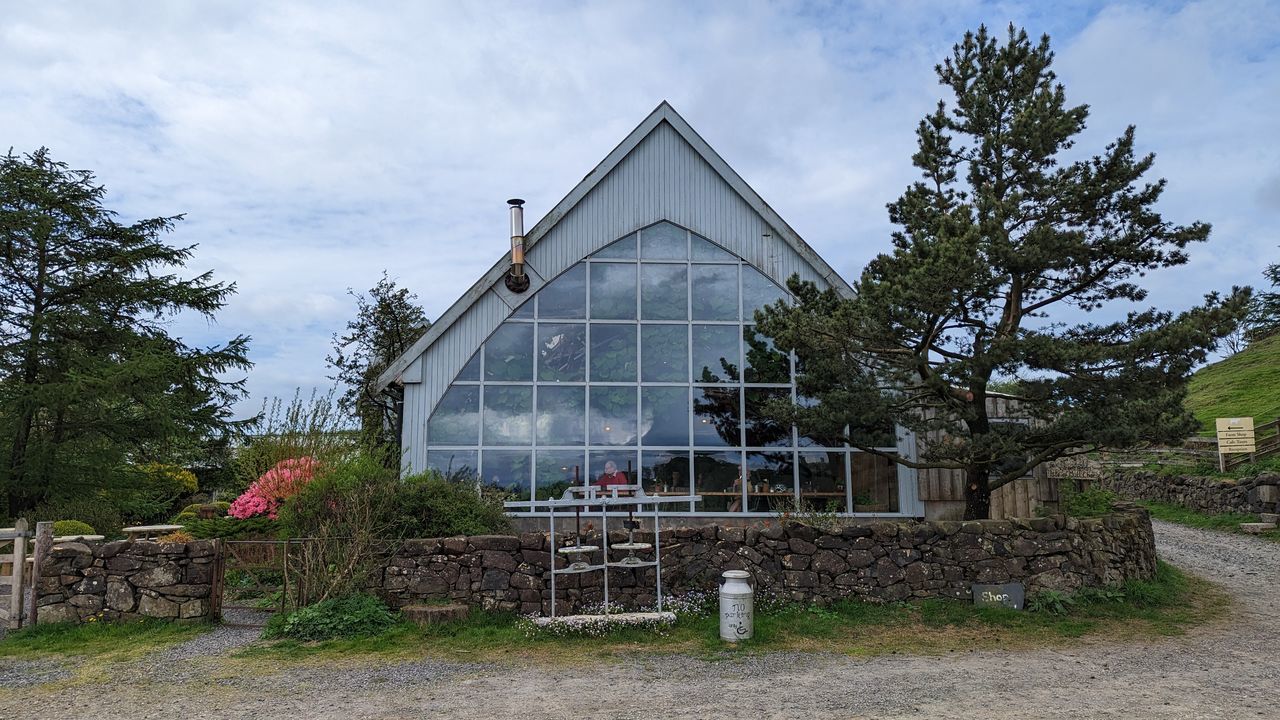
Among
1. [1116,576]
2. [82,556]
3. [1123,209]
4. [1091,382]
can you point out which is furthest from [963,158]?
[82,556]

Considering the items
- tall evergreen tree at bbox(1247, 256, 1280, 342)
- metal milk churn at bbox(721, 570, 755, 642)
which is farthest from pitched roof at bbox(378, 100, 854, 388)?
tall evergreen tree at bbox(1247, 256, 1280, 342)

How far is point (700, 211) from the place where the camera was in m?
15.3

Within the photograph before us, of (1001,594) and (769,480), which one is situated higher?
(769,480)

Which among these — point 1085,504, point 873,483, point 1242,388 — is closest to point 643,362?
point 873,483

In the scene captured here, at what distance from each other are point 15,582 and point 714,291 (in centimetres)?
1077

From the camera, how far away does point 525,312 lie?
48.2 feet

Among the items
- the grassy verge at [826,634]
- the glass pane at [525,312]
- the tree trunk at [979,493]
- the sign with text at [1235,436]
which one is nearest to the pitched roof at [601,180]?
the glass pane at [525,312]

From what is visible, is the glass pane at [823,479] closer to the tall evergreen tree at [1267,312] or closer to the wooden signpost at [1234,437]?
the wooden signpost at [1234,437]

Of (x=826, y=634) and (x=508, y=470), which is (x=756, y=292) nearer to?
(x=508, y=470)

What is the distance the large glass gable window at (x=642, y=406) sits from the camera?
14.1m

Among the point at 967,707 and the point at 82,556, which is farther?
the point at 82,556

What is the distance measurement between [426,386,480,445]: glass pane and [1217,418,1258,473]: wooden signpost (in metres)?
19.4

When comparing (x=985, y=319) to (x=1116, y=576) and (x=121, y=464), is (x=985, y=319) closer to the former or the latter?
(x=1116, y=576)

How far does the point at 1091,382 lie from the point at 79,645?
40.5ft
